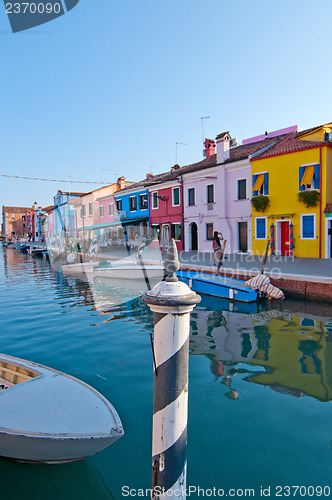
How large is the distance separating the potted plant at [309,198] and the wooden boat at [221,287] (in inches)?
271

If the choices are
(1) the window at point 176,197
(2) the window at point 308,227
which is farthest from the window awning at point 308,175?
(1) the window at point 176,197

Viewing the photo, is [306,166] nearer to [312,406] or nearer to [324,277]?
[324,277]

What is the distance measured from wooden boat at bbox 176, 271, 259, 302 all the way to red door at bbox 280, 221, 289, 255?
6921 mm

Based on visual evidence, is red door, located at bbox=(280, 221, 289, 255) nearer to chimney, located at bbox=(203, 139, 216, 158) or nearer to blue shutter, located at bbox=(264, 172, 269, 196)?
blue shutter, located at bbox=(264, 172, 269, 196)

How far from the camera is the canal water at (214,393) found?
3.21 m

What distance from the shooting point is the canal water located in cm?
321

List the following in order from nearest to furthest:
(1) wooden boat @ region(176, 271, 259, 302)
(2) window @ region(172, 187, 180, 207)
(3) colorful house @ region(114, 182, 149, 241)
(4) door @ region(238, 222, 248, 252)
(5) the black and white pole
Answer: (5) the black and white pole, (1) wooden boat @ region(176, 271, 259, 302), (4) door @ region(238, 222, 248, 252), (2) window @ region(172, 187, 180, 207), (3) colorful house @ region(114, 182, 149, 241)

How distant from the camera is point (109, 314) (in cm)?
980

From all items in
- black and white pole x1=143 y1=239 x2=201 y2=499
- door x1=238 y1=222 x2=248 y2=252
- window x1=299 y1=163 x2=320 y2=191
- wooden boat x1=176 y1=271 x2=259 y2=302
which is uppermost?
window x1=299 y1=163 x2=320 y2=191

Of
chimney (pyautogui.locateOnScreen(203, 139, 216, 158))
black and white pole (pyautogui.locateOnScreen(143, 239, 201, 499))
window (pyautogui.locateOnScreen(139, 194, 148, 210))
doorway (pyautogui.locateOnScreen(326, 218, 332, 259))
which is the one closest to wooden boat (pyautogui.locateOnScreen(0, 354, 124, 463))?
black and white pole (pyautogui.locateOnScreen(143, 239, 201, 499))

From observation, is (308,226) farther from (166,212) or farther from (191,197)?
(166,212)

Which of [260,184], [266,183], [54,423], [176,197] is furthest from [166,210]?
[54,423]

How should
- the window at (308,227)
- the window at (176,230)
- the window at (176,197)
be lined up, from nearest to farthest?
1. the window at (308,227)
2. the window at (176,197)
3. the window at (176,230)

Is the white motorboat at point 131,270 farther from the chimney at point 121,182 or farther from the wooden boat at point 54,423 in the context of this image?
the chimney at point 121,182
